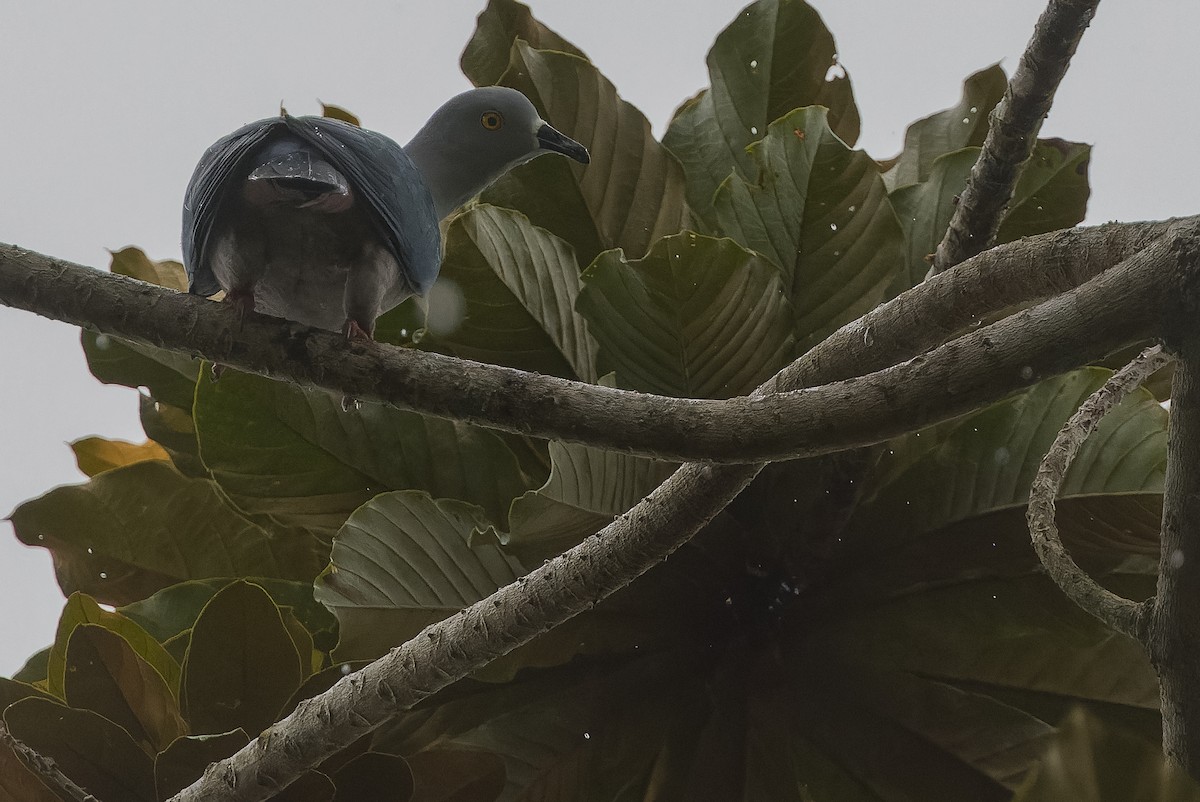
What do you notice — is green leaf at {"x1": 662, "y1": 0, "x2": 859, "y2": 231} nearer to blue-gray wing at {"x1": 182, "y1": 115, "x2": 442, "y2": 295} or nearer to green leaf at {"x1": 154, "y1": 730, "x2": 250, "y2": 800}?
blue-gray wing at {"x1": 182, "y1": 115, "x2": 442, "y2": 295}

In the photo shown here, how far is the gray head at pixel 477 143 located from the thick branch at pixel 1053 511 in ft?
1.96

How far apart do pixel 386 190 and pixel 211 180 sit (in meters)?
0.15

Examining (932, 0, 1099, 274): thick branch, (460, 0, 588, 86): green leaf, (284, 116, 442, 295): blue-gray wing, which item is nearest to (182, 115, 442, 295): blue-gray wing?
(284, 116, 442, 295): blue-gray wing

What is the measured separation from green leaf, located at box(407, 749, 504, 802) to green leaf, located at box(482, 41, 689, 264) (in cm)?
57

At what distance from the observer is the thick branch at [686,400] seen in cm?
60

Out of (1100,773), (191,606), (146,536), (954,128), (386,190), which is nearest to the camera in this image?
(1100,773)

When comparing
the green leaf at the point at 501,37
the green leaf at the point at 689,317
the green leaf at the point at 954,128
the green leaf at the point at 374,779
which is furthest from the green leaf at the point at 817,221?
the green leaf at the point at 374,779

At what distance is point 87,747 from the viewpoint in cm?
91

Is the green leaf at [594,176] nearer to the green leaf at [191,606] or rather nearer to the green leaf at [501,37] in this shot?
the green leaf at [501,37]

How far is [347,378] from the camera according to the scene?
2.57 ft

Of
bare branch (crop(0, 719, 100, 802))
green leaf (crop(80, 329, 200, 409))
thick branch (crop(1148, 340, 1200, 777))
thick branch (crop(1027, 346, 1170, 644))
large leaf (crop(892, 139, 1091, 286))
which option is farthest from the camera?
green leaf (crop(80, 329, 200, 409))

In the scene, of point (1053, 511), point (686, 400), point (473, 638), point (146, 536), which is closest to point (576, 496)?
point (473, 638)

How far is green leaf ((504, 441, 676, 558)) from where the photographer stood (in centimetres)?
88

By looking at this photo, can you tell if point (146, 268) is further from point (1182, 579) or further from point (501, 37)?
point (1182, 579)
